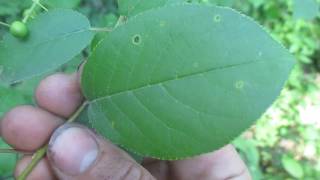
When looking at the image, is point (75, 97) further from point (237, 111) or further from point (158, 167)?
point (237, 111)

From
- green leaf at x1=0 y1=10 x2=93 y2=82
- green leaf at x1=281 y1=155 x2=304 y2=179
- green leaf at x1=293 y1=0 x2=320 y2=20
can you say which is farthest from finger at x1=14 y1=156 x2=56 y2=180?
green leaf at x1=281 y1=155 x2=304 y2=179

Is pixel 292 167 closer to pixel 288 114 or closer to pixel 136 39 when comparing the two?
pixel 288 114

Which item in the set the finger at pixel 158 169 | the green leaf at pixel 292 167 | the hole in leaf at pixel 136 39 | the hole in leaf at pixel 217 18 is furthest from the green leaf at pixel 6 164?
the green leaf at pixel 292 167

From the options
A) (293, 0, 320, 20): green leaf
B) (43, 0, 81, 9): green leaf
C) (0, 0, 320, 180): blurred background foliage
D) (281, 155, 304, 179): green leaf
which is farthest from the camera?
(281, 155, 304, 179): green leaf

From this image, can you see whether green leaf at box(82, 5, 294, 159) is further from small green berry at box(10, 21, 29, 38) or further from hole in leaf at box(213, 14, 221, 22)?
small green berry at box(10, 21, 29, 38)

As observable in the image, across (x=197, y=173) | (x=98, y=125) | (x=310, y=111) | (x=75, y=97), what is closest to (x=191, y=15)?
(x=98, y=125)

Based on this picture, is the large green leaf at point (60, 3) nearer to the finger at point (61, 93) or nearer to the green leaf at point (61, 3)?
the green leaf at point (61, 3)
